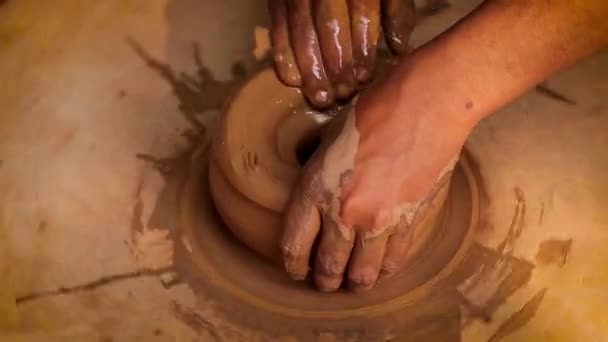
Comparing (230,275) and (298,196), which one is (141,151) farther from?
(298,196)

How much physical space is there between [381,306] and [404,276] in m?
0.07

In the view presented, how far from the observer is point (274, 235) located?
1344 mm

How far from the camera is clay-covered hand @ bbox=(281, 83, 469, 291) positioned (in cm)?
A: 121

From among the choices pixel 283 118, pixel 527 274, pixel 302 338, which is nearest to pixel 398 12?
pixel 283 118

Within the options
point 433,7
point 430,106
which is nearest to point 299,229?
point 430,106

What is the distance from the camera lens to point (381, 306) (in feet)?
4.52

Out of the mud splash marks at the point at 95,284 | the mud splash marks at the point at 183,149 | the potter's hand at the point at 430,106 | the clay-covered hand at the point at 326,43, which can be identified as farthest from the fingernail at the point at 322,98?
the mud splash marks at the point at 95,284

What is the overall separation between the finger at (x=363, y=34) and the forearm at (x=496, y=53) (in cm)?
34

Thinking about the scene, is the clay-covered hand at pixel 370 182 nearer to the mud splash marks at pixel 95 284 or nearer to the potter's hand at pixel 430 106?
the potter's hand at pixel 430 106

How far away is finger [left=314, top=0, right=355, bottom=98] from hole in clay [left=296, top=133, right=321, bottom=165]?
9 centimetres

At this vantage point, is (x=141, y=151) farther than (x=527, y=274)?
Yes

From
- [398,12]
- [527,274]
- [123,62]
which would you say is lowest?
[527,274]

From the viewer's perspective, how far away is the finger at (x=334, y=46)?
154cm

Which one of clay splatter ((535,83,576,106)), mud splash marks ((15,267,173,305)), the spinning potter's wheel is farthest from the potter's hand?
clay splatter ((535,83,576,106))
